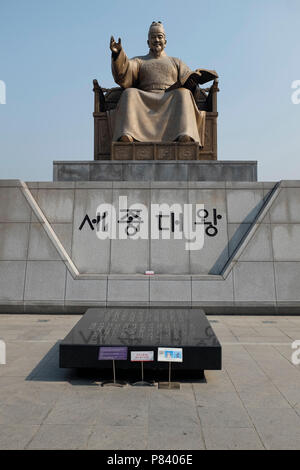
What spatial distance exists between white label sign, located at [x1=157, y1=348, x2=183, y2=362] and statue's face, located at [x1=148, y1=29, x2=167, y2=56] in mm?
12587

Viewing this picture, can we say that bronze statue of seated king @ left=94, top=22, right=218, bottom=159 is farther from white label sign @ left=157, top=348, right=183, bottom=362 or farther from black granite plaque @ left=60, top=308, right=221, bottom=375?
white label sign @ left=157, top=348, right=183, bottom=362

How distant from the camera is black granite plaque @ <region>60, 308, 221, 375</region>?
4.37 m

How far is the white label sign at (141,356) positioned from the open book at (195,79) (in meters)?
10.5

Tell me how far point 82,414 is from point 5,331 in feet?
13.7

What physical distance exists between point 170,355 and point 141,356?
1.15ft

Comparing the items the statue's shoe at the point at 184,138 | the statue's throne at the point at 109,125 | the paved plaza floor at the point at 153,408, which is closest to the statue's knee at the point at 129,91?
the statue's throne at the point at 109,125

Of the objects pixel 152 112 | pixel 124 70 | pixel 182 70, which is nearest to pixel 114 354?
pixel 152 112

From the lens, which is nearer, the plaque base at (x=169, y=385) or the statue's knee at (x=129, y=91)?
the plaque base at (x=169, y=385)

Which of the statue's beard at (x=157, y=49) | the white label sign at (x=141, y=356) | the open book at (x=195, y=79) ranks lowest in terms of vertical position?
the white label sign at (x=141, y=356)

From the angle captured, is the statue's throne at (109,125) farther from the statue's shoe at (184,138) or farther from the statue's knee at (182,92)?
the statue's shoe at (184,138)

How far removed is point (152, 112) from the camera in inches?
487

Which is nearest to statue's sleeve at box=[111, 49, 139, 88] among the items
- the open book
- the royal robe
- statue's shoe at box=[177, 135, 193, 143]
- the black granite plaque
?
the royal robe

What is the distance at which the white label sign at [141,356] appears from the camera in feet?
14.3

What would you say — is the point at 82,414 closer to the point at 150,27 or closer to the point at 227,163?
the point at 227,163
